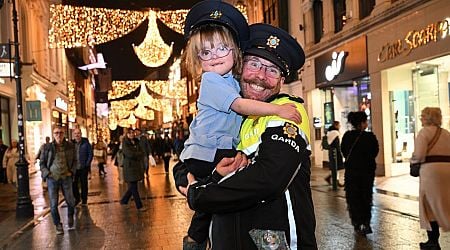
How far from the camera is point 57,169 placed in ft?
33.2

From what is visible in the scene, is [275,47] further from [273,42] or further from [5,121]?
[5,121]

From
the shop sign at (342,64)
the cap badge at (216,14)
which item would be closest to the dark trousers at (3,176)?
the shop sign at (342,64)

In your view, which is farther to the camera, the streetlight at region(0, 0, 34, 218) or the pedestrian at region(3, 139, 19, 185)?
the pedestrian at region(3, 139, 19, 185)

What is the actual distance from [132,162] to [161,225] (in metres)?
3.34

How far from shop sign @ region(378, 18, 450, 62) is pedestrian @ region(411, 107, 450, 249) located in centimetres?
708

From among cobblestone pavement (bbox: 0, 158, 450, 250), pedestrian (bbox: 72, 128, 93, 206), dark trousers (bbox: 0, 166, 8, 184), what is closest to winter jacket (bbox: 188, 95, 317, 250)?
cobblestone pavement (bbox: 0, 158, 450, 250)

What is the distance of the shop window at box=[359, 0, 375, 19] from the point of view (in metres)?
18.3

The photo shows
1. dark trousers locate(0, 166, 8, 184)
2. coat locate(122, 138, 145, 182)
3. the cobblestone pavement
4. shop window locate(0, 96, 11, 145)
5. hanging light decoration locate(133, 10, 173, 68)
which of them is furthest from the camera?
shop window locate(0, 96, 11, 145)

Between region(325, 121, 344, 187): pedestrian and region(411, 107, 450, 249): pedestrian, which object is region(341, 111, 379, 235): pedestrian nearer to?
region(411, 107, 450, 249): pedestrian

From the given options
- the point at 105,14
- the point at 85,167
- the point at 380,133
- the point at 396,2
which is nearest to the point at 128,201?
the point at 85,167

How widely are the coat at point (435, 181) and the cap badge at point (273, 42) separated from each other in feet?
18.0

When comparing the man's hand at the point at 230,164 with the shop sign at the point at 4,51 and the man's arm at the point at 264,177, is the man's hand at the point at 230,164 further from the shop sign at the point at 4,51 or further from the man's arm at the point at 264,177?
the shop sign at the point at 4,51

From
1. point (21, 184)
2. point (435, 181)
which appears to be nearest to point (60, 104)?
point (21, 184)

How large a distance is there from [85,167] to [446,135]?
983cm
